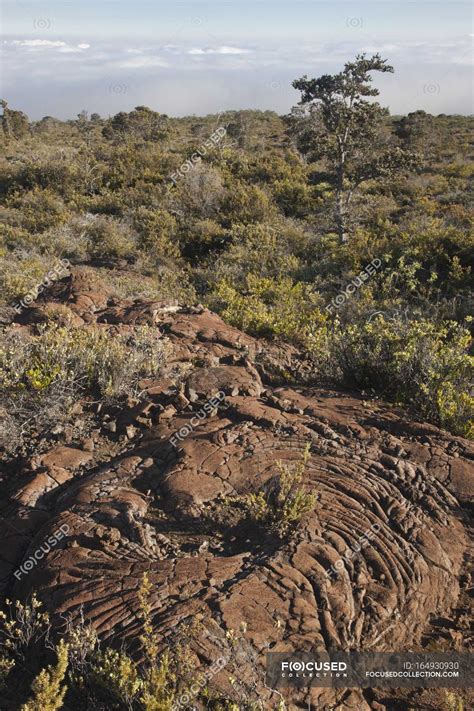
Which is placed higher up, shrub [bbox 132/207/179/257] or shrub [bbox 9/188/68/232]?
shrub [bbox 9/188/68/232]

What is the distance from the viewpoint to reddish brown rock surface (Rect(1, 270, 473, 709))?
10.3ft

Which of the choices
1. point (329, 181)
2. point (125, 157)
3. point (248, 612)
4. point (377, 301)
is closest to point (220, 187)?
point (329, 181)

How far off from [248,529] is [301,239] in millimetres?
10117

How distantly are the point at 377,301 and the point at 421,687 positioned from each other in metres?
7.24

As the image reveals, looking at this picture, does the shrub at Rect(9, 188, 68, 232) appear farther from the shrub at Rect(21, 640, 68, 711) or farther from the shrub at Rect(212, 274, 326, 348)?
the shrub at Rect(21, 640, 68, 711)

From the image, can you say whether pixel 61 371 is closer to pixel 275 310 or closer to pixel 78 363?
pixel 78 363

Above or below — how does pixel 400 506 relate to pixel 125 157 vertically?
below

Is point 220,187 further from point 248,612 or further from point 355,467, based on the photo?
point 248,612

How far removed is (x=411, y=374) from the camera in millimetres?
5445

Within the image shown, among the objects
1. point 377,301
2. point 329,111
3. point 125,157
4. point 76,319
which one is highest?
point 329,111

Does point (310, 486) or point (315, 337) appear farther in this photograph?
point (315, 337)

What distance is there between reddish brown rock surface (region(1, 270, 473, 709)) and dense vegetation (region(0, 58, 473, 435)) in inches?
38.7

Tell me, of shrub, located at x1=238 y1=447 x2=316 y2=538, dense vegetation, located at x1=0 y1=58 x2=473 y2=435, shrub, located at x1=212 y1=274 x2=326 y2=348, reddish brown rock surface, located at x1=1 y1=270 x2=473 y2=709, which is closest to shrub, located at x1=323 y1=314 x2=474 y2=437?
dense vegetation, located at x1=0 y1=58 x2=473 y2=435

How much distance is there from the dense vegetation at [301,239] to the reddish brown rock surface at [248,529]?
98 centimetres
